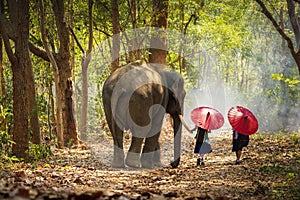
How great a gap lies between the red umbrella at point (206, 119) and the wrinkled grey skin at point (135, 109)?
95 centimetres

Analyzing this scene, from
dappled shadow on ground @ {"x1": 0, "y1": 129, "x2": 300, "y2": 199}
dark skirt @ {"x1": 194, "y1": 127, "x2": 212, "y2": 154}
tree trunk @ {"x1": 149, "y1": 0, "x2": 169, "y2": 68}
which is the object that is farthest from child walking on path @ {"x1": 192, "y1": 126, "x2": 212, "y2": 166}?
tree trunk @ {"x1": 149, "y1": 0, "x2": 169, "y2": 68}

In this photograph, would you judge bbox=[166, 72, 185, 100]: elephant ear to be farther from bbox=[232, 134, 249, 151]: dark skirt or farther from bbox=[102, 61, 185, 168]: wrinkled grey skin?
bbox=[232, 134, 249, 151]: dark skirt

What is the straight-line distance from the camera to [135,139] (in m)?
12.3

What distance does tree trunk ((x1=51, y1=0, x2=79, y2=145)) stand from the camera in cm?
1589

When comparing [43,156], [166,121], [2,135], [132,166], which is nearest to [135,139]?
[132,166]

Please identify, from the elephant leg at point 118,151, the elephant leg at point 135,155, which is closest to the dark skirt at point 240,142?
the elephant leg at point 135,155

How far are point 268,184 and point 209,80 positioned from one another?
57.3 m

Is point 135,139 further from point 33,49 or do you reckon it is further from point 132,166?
point 33,49

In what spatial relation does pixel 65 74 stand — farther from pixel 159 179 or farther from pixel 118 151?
pixel 159 179

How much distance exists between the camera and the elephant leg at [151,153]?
12.4 meters

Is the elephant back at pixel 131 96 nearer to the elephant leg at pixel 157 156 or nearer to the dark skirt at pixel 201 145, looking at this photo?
the elephant leg at pixel 157 156

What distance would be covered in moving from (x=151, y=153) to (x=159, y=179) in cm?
275

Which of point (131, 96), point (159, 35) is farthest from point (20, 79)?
point (159, 35)

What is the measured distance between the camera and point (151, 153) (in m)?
12.6
